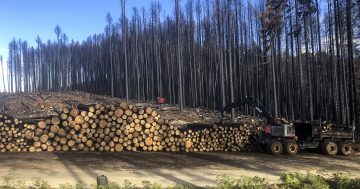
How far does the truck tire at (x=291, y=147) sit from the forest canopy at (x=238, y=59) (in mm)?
6535

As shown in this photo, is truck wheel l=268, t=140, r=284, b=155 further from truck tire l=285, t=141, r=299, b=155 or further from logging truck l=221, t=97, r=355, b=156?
truck tire l=285, t=141, r=299, b=155

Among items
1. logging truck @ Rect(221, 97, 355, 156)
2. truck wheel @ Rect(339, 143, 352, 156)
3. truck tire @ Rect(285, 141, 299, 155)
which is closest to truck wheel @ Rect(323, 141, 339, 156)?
logging truck @ Rect(221, 97, 355, 156)

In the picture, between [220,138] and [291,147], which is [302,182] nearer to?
[291,147]

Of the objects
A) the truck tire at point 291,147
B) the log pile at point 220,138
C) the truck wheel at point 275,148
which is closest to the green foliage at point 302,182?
the truck wheel at point 275,148

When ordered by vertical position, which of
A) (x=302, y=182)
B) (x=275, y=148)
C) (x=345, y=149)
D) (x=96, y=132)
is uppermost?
(x=96, y=132)

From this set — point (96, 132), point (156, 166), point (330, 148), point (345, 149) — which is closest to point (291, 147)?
point (330, 148)

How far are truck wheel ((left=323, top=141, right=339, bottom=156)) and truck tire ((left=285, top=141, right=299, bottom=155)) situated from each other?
49.7 inches

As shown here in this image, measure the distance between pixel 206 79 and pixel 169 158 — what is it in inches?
1126

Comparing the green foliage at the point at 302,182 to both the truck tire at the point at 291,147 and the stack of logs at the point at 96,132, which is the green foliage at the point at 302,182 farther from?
the stack of logs at the point at 96,132

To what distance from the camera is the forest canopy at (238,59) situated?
28.0m

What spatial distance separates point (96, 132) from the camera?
15.8 meters

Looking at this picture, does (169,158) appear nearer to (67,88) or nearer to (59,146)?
(59,146)

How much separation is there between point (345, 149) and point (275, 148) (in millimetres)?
2916

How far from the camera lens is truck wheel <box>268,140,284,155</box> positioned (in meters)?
16.0
